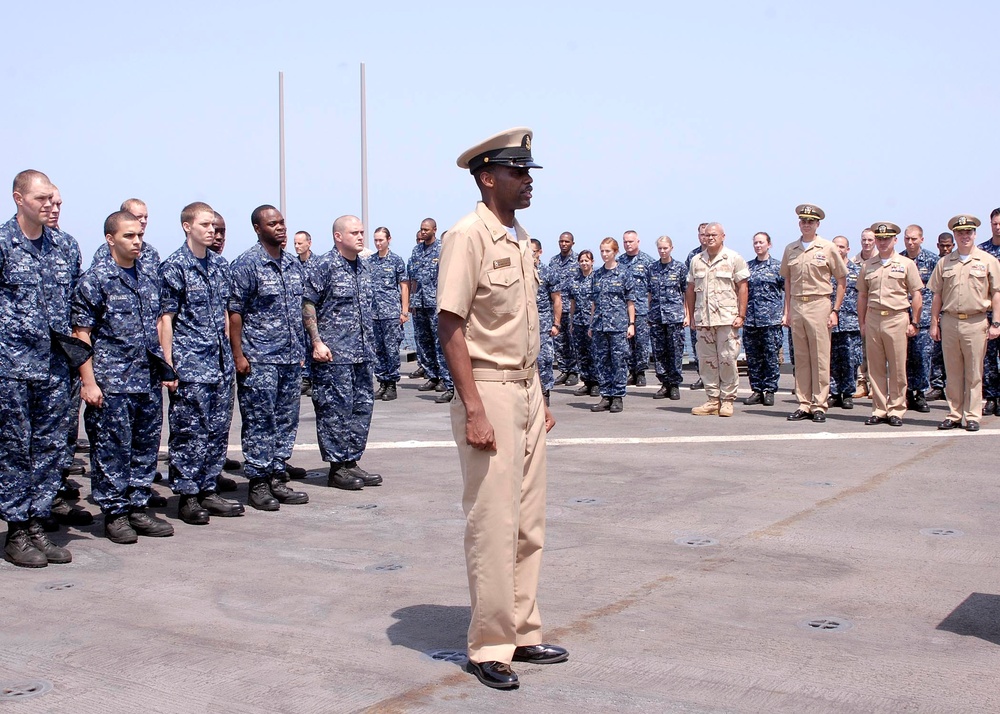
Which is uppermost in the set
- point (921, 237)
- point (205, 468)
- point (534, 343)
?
point (921, 237)

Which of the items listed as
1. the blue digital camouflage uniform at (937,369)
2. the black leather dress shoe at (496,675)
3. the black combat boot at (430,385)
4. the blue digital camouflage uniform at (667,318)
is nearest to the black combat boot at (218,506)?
the black leather dress shoe at (496,675)

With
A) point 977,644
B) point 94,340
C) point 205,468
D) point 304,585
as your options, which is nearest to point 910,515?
point 977,644

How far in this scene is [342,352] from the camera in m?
7.77

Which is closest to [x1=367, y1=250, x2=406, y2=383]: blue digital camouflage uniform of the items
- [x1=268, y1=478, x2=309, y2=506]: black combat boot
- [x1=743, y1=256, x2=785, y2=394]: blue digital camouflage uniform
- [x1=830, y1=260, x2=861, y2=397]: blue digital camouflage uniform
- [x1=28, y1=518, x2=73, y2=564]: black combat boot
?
[x1=743, y1=256, x2=785, y2=394]: blue digital camouflage uniform

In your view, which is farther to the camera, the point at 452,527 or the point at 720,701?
the point at 452,527

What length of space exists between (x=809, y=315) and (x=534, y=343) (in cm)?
782

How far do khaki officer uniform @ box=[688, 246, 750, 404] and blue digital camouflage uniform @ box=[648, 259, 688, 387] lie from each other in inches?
62.4

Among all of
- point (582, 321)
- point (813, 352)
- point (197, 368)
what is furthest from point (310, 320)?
point (582, 321)

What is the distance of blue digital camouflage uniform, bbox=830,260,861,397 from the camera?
12.4 meters

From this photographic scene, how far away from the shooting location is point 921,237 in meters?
13.1

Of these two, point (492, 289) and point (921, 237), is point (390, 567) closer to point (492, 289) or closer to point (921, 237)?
point (492, 289)

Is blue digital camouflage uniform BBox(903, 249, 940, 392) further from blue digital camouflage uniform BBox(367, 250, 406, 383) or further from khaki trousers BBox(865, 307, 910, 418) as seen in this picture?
blue digital camouflage uniform BBox(367, 250, 406, 383)

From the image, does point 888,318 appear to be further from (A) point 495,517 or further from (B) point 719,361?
(A) point 495,517

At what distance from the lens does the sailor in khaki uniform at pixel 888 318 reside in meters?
11.0
